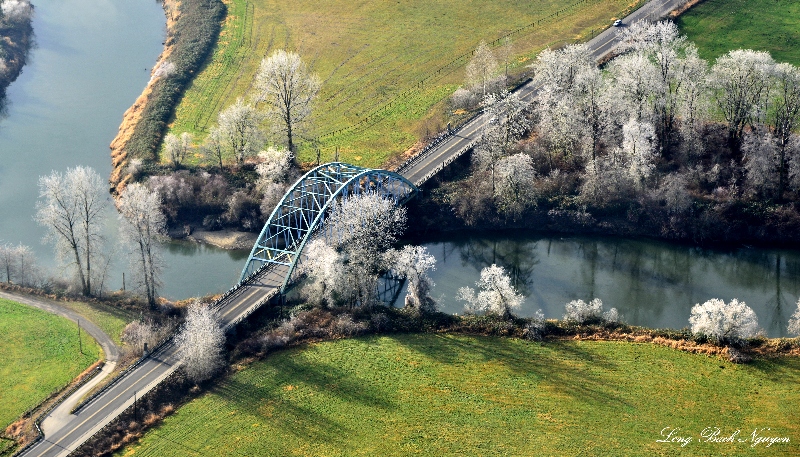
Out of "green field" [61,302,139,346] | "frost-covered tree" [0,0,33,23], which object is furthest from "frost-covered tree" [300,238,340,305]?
"frost-covered tree" [0,0,33,23]

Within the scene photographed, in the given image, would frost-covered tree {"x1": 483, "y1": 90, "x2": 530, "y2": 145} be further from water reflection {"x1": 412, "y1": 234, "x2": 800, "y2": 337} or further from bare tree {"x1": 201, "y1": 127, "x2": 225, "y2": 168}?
bare tree {"x1": 201, "y1": 127, "x2": 225, "y2": 168}

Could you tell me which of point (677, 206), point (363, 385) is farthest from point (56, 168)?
point (677, 206)

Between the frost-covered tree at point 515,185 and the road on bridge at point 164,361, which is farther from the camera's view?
the frost-covered tree at point 515,185

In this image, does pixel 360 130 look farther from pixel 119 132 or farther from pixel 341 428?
pixel 341 428

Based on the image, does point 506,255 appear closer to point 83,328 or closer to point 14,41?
point 83,328

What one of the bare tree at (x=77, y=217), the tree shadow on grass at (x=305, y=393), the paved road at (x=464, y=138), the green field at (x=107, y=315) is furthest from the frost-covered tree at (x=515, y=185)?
the bare tree at (x=77, y=217)

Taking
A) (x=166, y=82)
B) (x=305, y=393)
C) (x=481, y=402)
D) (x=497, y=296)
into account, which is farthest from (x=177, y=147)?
(x=481, y=402)

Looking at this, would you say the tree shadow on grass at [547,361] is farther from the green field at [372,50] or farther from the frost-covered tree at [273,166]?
the green field at [372,50]
